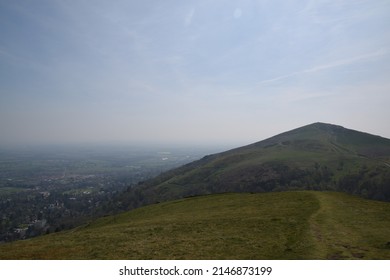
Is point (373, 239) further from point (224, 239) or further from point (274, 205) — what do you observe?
point (274, 205)

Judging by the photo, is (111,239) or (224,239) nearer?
(224,239)

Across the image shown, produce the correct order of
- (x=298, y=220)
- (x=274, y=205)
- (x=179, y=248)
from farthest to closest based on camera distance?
(x=274, y=205)
(x=298, y=220)
(x=179, y=248)

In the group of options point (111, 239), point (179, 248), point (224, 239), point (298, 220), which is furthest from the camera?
point (298, 220)

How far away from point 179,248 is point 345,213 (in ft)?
90.4

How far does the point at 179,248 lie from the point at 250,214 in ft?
65.2

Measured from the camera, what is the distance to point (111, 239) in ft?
119

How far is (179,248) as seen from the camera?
99.8 ft

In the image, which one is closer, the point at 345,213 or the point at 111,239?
the point at 111,239
